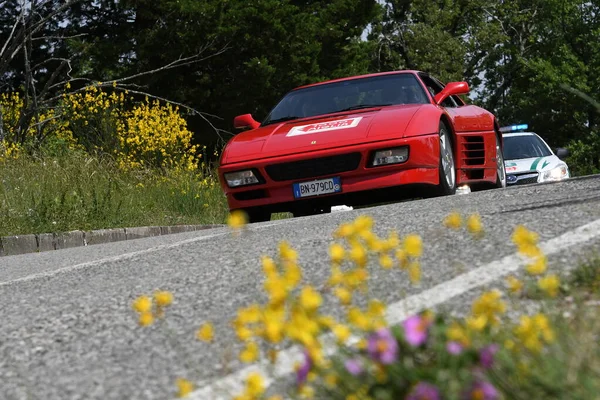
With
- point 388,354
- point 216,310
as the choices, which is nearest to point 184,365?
point 216,310

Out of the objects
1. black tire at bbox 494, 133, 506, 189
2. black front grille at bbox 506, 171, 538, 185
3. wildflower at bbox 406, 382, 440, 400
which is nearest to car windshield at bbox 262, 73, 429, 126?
black tire at bbox 494, 133, 506, 189

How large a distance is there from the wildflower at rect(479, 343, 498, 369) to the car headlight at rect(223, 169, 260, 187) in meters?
7.93

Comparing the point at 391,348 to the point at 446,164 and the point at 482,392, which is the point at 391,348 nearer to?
the point at 482,392

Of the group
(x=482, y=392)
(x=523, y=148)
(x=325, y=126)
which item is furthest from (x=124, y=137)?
(x=482, y=392)

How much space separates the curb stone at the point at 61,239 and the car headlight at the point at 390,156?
3.64 m

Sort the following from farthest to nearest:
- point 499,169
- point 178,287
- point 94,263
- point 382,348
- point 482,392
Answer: point 499,169 < point 94,263 < point 178,287 < point 382,348 < point 482,392

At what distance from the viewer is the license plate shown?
10.3 meters

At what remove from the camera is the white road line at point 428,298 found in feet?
11.2

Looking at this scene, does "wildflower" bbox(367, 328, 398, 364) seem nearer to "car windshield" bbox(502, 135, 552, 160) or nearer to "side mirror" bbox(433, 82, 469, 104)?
"side mirror" bbox(433, 82, 469, 104)

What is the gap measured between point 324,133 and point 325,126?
17 centimetres

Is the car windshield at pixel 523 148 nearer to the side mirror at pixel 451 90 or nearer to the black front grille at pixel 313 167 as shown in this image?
the side mirror at pixel 451 90

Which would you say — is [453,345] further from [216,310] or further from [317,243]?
[317,243]

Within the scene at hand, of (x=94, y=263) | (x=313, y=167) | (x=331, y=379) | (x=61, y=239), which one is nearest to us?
(x=331, y=379)

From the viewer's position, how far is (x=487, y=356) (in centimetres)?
256
